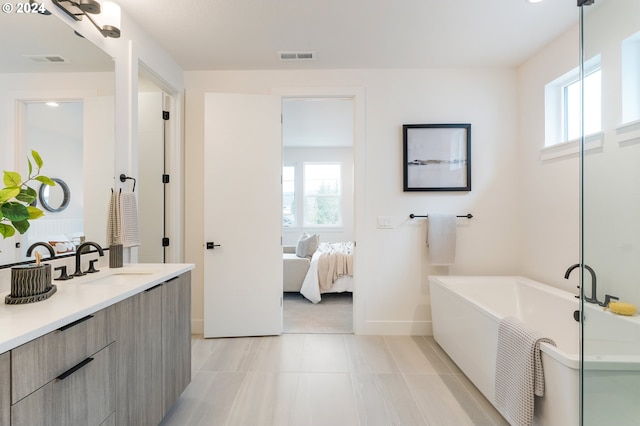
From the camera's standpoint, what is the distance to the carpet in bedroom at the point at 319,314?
3.08 meters

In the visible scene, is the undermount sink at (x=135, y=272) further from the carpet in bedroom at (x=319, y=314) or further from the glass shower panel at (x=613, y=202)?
the glass shower panel at (x=613, y=202)

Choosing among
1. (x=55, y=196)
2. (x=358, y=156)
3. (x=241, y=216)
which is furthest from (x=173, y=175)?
(x=358, y=156)

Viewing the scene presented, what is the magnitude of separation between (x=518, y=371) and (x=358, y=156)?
6.87ft

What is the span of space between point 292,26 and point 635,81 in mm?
2053

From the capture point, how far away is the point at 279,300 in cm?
289

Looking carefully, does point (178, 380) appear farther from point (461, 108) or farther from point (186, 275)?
point (461, 108)

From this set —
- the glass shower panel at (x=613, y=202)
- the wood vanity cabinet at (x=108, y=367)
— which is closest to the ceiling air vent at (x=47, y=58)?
the wood vanity cabinet at (x=108, y=367)

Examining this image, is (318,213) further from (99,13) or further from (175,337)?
(99,13)

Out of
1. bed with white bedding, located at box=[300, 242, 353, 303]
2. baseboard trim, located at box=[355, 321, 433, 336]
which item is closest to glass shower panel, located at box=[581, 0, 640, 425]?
baseboard trim, located at box=[355, 321, 433, 336]

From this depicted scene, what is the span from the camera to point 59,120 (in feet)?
4.82

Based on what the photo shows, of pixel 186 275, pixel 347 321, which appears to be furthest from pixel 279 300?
pixel 186 275

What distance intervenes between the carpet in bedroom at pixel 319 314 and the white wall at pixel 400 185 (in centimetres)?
37

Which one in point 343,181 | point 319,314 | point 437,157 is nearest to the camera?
point 437,157

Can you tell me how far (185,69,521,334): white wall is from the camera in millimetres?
2953
